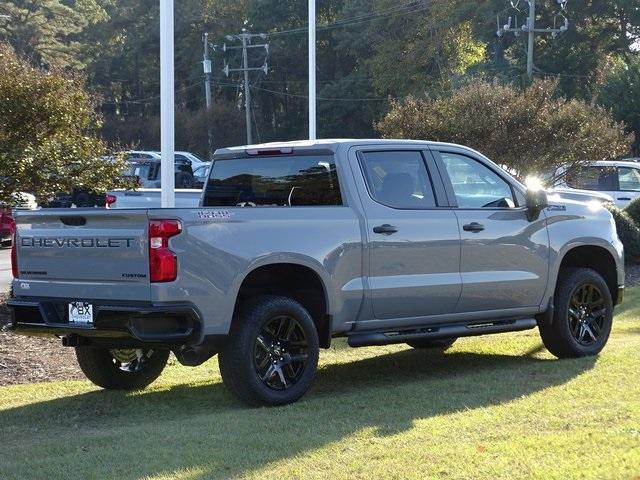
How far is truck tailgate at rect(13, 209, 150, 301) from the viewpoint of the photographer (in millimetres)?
7934

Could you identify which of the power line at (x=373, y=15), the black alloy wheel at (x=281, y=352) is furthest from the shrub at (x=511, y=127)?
the power line at (x=373, y=15)

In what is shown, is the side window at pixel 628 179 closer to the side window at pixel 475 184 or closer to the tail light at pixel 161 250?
the side window at pixel 475 184

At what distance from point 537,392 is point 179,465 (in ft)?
10.2

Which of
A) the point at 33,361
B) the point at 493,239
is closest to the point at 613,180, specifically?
the point at 493,239

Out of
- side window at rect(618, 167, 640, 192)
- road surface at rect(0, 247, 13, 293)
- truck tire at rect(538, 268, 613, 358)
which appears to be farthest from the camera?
side window at rect(618, 167, 640, 192)

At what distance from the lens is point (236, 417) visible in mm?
7988

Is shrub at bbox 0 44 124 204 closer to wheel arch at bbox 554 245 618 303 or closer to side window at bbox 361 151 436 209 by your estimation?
side window at bbox 361 151 436 209

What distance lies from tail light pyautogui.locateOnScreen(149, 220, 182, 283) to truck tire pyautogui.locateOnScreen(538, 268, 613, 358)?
381 centimetres

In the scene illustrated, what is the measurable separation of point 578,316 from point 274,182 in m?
3.00

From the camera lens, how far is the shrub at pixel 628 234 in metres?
20.1

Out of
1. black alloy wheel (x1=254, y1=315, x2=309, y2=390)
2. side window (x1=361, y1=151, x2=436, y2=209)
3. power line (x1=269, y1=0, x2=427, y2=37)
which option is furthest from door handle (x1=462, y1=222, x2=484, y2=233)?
power line (x1=269, y1=0, x2=427, y2=37)

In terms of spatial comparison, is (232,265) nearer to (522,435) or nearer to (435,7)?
(522,435)

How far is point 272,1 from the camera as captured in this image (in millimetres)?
78062

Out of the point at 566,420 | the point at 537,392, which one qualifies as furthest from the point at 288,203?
the point at 566,420
